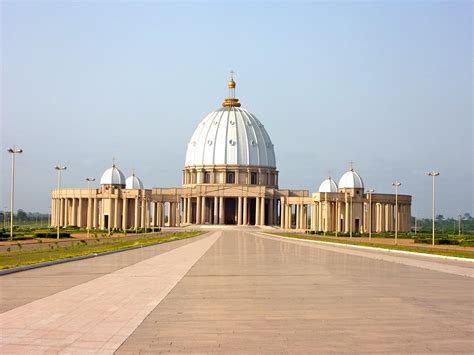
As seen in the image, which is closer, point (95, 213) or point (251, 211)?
point (95, 213)

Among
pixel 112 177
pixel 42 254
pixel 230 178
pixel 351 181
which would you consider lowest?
pixel 42 254

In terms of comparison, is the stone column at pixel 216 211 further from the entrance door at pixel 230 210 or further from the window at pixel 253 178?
the window at pixel 253 178

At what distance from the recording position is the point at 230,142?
131000mm

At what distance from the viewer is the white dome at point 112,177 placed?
120m

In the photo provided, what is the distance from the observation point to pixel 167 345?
33.4 feet

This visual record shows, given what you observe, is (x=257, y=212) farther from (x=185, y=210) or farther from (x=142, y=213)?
(x=142, y=213)

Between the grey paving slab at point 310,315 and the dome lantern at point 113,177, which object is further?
the dome lantern at point 113,177

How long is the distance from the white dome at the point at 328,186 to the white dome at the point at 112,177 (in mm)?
33955

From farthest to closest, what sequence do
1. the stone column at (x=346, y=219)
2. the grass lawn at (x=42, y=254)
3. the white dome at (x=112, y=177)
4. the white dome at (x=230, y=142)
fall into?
1. the white dome at (x=230, y=142)
2. the white dome at (x=112, y=177)
3. the stone column at (x=346, y=219)
4. the grass lawn at (x=42, y=254)

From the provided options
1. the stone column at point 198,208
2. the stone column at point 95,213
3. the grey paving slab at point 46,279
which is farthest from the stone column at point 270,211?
the grey paving slab at point 46,279

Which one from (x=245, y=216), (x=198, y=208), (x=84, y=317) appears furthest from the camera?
(x=198, y=208)

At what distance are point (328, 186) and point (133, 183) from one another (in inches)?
1380

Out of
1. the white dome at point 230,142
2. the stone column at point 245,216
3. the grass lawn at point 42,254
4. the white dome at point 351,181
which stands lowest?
the grass lawn at point 42,254

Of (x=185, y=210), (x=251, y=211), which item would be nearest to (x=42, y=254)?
(x=185, y=210)
